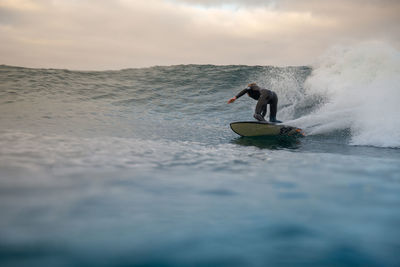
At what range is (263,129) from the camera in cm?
805

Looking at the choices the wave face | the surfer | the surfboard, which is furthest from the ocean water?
the surfer

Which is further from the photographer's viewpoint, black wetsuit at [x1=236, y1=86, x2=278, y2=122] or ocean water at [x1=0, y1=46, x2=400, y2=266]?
black wetsuit at [x1=236, y1=86, x2=278, y2=122]

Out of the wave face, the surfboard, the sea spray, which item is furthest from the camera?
the wave face

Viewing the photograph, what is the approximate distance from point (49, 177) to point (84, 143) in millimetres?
2428

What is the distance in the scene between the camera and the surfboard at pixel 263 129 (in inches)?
314

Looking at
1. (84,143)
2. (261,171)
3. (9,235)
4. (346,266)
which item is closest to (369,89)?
(261,171)

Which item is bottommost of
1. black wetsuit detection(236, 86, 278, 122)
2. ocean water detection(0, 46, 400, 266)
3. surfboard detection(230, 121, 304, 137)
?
ocean water detection(0, 46, 400, 266)

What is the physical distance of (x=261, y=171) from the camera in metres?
3.88

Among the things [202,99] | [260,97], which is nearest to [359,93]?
[260,97]

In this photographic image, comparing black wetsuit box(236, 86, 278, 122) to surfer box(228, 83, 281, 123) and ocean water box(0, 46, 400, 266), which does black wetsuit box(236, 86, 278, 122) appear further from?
ocean water box(0, 46, 400, 266)

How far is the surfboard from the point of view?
7.98m

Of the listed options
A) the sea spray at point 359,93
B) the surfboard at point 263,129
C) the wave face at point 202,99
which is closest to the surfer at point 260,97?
the surfboard at point 263,129

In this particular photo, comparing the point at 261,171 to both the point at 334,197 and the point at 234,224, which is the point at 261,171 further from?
the point at 234,224

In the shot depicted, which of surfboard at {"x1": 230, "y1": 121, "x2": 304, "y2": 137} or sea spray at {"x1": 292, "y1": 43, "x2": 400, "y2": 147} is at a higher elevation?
sea spray at {"x1": 292, "y1": 43, "x2": 400, "y2": 147}
